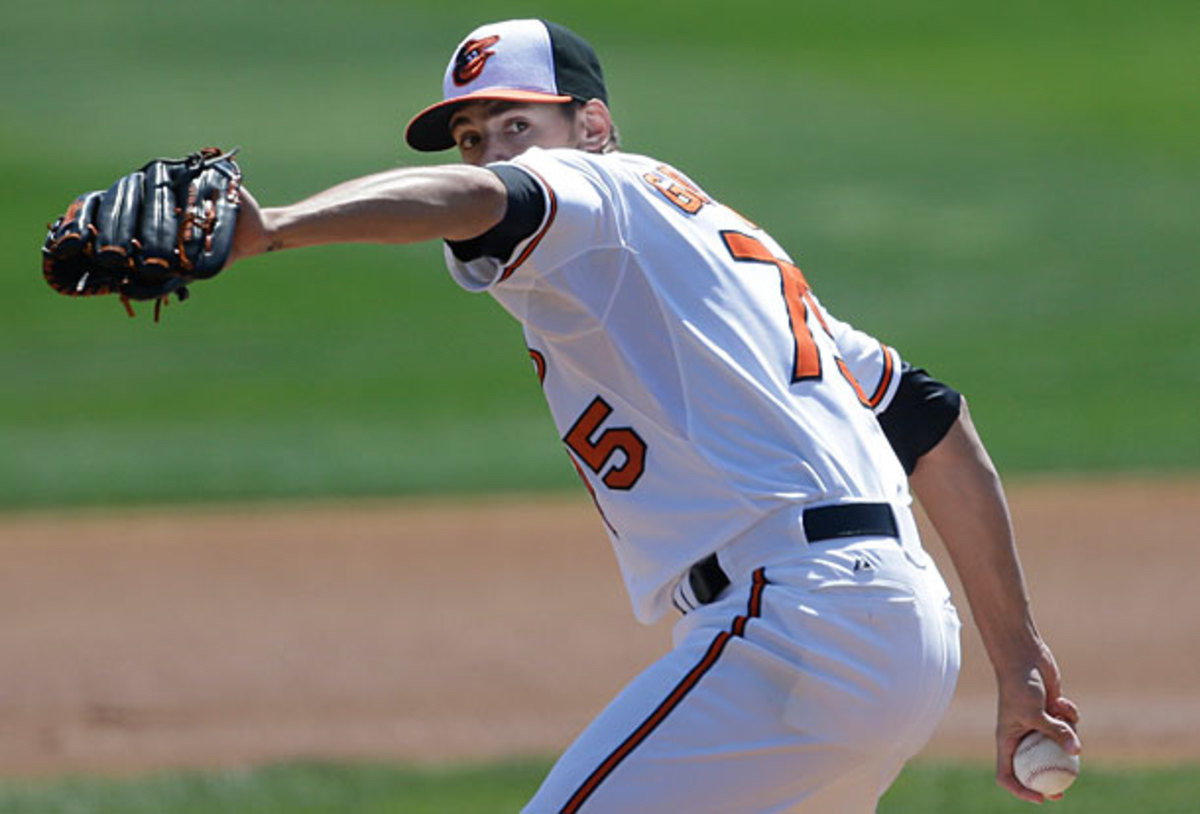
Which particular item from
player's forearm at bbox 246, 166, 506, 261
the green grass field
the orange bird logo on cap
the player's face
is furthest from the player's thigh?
the green grass field

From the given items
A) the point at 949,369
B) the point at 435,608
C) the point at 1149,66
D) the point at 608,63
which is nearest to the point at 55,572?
the point at 435,608

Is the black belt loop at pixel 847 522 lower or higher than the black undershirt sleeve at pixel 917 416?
higher

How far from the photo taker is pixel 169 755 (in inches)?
288

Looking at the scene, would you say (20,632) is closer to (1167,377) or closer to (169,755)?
(169,755)

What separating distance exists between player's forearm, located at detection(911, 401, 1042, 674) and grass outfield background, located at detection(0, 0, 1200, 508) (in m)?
8.16

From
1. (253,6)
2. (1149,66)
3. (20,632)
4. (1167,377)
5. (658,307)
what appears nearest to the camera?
(658,307)

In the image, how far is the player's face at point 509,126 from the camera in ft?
11.8

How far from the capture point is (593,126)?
12.4 feet

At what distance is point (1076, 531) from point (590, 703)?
150 inches

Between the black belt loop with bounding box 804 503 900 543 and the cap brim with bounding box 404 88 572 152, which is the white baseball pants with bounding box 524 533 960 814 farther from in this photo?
the cap brim with bounding box 404 88 572 152

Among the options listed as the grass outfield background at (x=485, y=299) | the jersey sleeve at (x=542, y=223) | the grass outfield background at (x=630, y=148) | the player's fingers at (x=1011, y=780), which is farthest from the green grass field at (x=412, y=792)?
the grass outfield background at (x=630, y=148)

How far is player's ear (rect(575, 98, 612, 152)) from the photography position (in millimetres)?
3736

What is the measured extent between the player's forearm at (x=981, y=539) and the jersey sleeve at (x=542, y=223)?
1.01 m

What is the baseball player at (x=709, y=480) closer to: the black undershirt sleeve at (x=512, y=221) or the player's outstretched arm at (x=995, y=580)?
the black undershirt sleeve at (x=512, y=221)
